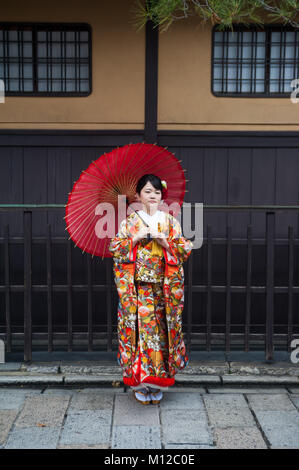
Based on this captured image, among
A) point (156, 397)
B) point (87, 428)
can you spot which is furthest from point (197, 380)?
point (87, 428)

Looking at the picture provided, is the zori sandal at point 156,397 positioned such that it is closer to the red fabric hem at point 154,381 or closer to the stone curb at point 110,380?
the red fabric hem at point 154,381

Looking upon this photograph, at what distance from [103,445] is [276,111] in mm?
4115

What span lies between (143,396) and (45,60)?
3912mm

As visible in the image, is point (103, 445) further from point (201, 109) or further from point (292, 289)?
point (201, 109)

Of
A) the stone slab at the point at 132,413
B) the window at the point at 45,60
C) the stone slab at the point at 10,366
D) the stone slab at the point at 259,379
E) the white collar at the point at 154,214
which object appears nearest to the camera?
the stone slab at the point at 132,413

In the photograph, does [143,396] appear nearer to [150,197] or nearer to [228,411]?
[228,411]

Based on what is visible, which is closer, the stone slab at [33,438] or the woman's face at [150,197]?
the stone slab at [33,438]

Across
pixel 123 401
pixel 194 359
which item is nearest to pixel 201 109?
pixel 194 359

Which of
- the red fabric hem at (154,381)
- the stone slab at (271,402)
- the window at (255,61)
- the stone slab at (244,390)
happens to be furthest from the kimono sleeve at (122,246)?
the window at (255,61)

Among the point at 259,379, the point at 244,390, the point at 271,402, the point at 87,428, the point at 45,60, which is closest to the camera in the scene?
the point at 87,428

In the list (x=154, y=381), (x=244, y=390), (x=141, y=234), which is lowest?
(x=244, y=390)

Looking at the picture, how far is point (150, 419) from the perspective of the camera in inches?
137

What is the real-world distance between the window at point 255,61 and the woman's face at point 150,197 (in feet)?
8.22

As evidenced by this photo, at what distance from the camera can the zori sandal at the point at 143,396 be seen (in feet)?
12.3
